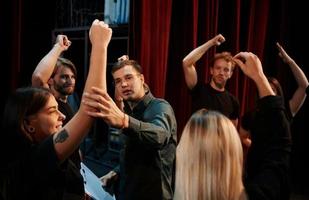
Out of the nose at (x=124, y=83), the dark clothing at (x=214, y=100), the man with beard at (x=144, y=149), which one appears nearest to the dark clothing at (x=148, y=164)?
the man with beard at (x=144, y=149)

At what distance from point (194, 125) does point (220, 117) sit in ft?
0.26

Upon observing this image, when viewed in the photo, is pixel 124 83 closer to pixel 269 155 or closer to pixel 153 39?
pixel 269 155

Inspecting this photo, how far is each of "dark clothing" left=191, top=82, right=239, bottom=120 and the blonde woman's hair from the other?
1.83 m

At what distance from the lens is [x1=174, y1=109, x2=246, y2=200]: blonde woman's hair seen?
1.11 meters

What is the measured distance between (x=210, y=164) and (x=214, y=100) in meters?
1.91

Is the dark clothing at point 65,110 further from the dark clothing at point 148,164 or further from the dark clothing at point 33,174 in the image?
the dark clothing at point 33,174

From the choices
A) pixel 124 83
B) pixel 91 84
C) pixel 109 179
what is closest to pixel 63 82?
pixel 124 83

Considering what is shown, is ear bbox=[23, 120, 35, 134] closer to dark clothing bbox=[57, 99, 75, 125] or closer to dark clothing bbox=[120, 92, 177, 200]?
dark clothing bbox=[120, 92, 177, 200]

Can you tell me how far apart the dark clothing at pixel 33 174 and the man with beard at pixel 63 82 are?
→ 0.15 m

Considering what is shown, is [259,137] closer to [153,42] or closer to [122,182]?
[122,182]

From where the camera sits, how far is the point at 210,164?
3.68ft

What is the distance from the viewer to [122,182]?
201 centimetres

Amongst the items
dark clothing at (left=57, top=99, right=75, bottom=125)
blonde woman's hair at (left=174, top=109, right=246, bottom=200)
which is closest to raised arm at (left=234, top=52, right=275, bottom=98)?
blonde woman's hair at (left=174, top=109, right=246, bottom=200)

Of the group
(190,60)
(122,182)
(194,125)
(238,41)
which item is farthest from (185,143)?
(238,41)
